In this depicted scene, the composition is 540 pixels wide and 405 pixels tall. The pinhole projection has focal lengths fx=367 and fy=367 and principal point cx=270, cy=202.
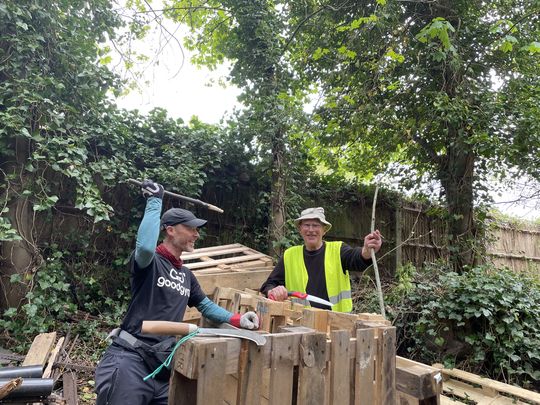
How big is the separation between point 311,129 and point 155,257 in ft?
13.3

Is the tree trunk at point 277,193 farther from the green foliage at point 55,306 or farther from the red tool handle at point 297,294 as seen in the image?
the red tool handle at point 297,294

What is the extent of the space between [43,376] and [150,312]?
215 cm

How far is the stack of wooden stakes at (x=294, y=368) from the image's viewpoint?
1395 mm

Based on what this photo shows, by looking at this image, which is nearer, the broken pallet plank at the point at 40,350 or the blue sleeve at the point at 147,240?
the blue sleeve at the point at 147,240

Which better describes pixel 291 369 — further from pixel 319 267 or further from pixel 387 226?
pixel 387 226

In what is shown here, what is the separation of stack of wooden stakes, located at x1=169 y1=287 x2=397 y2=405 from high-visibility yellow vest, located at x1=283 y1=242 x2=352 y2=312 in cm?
107

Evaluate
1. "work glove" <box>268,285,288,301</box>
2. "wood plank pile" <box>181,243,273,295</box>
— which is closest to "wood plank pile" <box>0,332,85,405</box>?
"wood plank pile" <box>181,243,273,295</box>

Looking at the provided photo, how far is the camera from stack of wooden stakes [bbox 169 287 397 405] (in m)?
1.39

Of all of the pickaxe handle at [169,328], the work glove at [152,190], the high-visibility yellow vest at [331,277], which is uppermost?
the work glove at [152,190]

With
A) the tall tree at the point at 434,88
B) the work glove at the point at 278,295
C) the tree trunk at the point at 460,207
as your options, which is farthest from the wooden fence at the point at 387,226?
the work glove at the point at 278,295

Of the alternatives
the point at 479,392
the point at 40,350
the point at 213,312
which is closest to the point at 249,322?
the point at 213,312

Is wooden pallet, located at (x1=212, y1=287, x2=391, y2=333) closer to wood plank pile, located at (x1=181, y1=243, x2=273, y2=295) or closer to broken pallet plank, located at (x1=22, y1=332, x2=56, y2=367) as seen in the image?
wood plank pile, located at (x1=181, y1=243, x2=273, y2=295)

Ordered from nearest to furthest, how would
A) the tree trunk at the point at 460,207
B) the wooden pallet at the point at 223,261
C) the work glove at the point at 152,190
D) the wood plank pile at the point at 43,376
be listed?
the work glove at the point at 152,190 → the wood plank pile at the point at 43,376 → the wooden pallet at the point at 223,261 → the tree trunk at the point at 460,207

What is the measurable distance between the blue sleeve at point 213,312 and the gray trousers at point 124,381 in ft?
1.84
